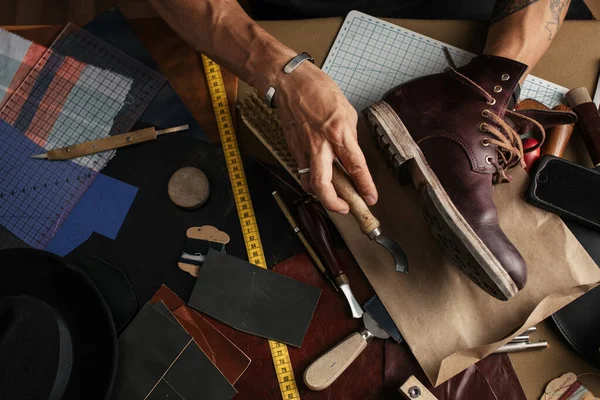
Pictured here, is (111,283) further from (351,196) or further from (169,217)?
(351,196)

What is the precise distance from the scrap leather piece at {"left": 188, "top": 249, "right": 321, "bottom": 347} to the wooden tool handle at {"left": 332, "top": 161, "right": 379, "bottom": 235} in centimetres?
26

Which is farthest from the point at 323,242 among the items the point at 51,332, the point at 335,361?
the point at 51,332

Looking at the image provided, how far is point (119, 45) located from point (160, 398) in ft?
3.03

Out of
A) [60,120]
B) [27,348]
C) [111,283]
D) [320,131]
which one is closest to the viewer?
[27,348]

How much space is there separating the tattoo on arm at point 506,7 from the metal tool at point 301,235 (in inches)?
28.1

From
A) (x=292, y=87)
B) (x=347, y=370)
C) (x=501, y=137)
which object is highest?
(x=292, y=87)

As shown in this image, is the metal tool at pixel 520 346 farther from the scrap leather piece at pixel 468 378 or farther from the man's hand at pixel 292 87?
the man's hand at pixel 292 87

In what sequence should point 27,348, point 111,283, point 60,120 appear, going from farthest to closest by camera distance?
point 60,120, point 111,283, point 27,348

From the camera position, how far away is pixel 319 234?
121 cm

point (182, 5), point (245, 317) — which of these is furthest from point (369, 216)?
point (182, 5)

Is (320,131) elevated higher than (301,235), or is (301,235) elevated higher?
(320,131)

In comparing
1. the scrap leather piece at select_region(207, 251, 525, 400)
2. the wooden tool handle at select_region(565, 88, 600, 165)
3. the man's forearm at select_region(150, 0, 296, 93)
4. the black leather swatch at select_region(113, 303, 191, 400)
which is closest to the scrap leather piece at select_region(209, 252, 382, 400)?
the scrap leather piece at select_region(207, 251, 525, 400)

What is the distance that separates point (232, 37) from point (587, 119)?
2.87 feet

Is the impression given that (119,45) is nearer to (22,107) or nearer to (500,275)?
(22,107)
